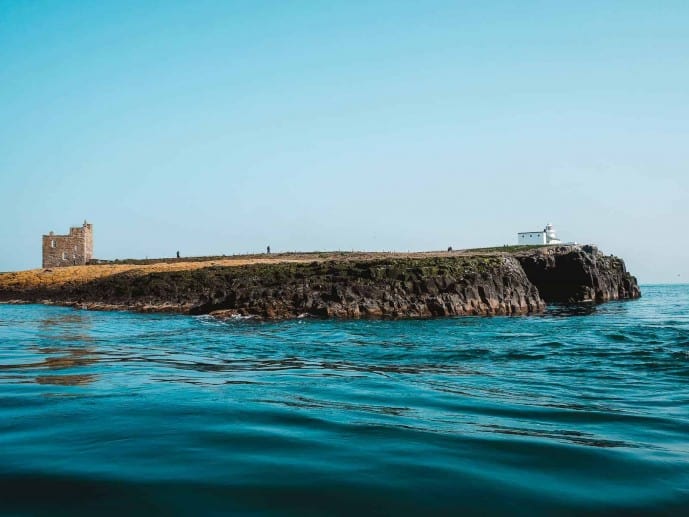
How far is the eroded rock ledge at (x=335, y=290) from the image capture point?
35375 millimetres

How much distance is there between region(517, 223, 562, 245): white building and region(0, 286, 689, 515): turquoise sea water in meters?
89.4

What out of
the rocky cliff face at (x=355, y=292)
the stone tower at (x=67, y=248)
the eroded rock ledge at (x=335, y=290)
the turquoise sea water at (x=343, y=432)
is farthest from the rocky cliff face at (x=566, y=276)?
the stone tower at (x=67, y=248)

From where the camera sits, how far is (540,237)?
10475 cm

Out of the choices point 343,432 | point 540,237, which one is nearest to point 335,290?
point 343,432

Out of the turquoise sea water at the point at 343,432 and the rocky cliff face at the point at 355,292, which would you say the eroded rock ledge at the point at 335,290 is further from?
the turquoise sea water at the point at 343,432

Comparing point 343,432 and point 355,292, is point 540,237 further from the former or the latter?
point 343,432

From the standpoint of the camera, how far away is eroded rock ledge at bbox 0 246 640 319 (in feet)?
116

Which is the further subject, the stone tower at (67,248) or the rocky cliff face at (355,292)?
the stone tower at (67,248)

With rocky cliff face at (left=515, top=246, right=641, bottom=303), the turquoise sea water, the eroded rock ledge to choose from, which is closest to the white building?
rocky cliff face at (left=515, top=246, right=641, bottom=303)

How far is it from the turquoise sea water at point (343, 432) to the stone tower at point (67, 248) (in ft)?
232

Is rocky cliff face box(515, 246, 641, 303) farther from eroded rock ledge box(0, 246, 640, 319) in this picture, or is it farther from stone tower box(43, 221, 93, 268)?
stone tower box(43, 221, 93, 268)

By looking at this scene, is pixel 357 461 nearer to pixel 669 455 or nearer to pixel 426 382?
pixel 669 455

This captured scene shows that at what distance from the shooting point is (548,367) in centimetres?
1527

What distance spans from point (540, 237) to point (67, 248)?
75.0 metres
